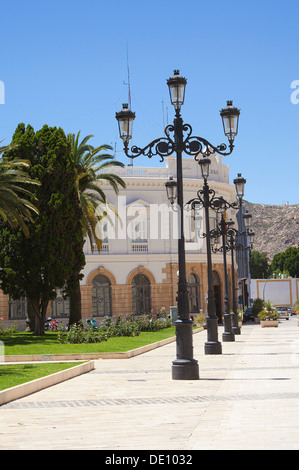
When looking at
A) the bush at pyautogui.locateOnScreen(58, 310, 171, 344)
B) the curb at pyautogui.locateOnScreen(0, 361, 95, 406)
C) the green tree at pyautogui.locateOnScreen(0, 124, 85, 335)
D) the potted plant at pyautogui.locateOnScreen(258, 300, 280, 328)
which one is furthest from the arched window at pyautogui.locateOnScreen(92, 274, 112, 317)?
the curb at pyautogui.locateOnScreen(0, 361, 95, 406)

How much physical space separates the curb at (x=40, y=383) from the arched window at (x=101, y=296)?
34.1 metres

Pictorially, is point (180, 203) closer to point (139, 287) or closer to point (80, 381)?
point (80, 381)

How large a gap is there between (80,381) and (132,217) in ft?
126

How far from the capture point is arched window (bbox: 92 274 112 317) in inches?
2063

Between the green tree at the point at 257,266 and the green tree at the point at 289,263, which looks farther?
the green tree at the point at 289,263

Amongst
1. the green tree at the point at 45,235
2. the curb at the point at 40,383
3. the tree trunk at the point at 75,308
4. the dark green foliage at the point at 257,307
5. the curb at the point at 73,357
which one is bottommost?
the curb at the point at 73,357

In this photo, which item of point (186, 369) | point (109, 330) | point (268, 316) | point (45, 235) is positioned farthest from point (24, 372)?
point (268, 316)

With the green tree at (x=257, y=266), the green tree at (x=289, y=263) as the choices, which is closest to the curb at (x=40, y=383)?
the green tree at (x=257, y=266)

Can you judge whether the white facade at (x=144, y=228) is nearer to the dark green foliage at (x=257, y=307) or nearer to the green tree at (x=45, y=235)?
the dark green foliage at (x=257, y=307)

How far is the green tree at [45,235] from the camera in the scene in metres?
31.5

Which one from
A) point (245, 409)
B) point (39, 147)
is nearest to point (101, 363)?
point (245, 409)

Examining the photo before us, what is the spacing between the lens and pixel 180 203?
14.3 metres

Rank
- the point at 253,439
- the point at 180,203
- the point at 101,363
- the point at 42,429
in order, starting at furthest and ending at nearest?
the point at 101,363, the point at 180,203, the point at 42,429, the point at 253,439

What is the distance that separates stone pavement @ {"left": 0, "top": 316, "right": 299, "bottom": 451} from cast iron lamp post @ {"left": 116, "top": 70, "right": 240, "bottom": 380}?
52cm
